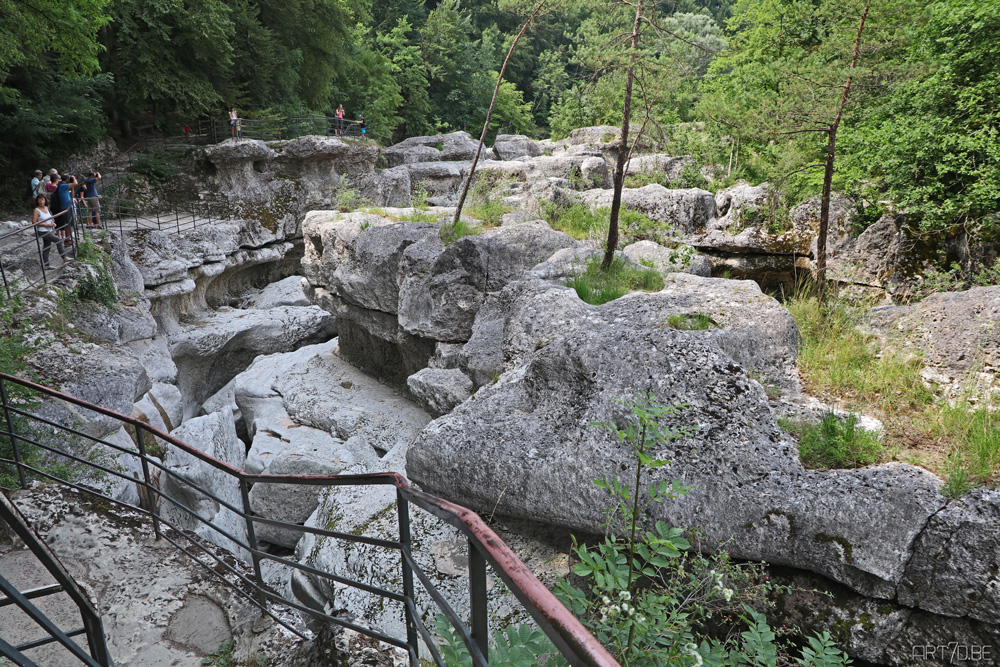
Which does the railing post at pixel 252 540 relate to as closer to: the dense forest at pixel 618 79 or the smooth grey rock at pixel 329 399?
the dense forest at pixel 618 79

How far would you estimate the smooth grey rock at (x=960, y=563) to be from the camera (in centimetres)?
315

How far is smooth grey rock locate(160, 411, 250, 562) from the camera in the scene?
931 cm

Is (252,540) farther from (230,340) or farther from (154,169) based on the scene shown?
(154,169)

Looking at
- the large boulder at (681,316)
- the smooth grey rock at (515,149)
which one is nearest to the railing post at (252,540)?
the large boulder at (681,316)

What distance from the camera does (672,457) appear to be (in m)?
Answer: 4.24

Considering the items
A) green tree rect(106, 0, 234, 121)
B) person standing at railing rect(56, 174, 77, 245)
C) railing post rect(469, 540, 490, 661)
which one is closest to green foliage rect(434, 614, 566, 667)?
railing post rect(469, 540, 490, 661)

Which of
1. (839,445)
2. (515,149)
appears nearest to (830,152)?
(839,445)

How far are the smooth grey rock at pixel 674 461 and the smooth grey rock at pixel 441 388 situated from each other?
7.19ft

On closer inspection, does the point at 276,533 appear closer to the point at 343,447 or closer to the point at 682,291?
the point at 343,447

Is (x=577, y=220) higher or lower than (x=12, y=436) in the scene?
higher

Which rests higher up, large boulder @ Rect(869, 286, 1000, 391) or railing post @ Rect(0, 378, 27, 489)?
large boulder @ Rect(869, 286, 1000, 391)

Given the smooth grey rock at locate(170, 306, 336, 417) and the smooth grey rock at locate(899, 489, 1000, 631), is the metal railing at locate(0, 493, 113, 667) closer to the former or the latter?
the smooth grey rock at locate(899, 489, 1000, 631)

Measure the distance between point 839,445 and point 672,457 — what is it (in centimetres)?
115

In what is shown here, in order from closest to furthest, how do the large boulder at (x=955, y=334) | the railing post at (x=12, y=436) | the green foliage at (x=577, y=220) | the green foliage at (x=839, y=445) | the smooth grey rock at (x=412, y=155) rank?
1. the green foliage at (x=839, y=445)
2. the railing post at (x=12, y=436)
3. the large boulder at (x=955, y=334)
4. the green foliage at (x=577, y=220)
5. the smooth grey rock at (x=412, y=155)
